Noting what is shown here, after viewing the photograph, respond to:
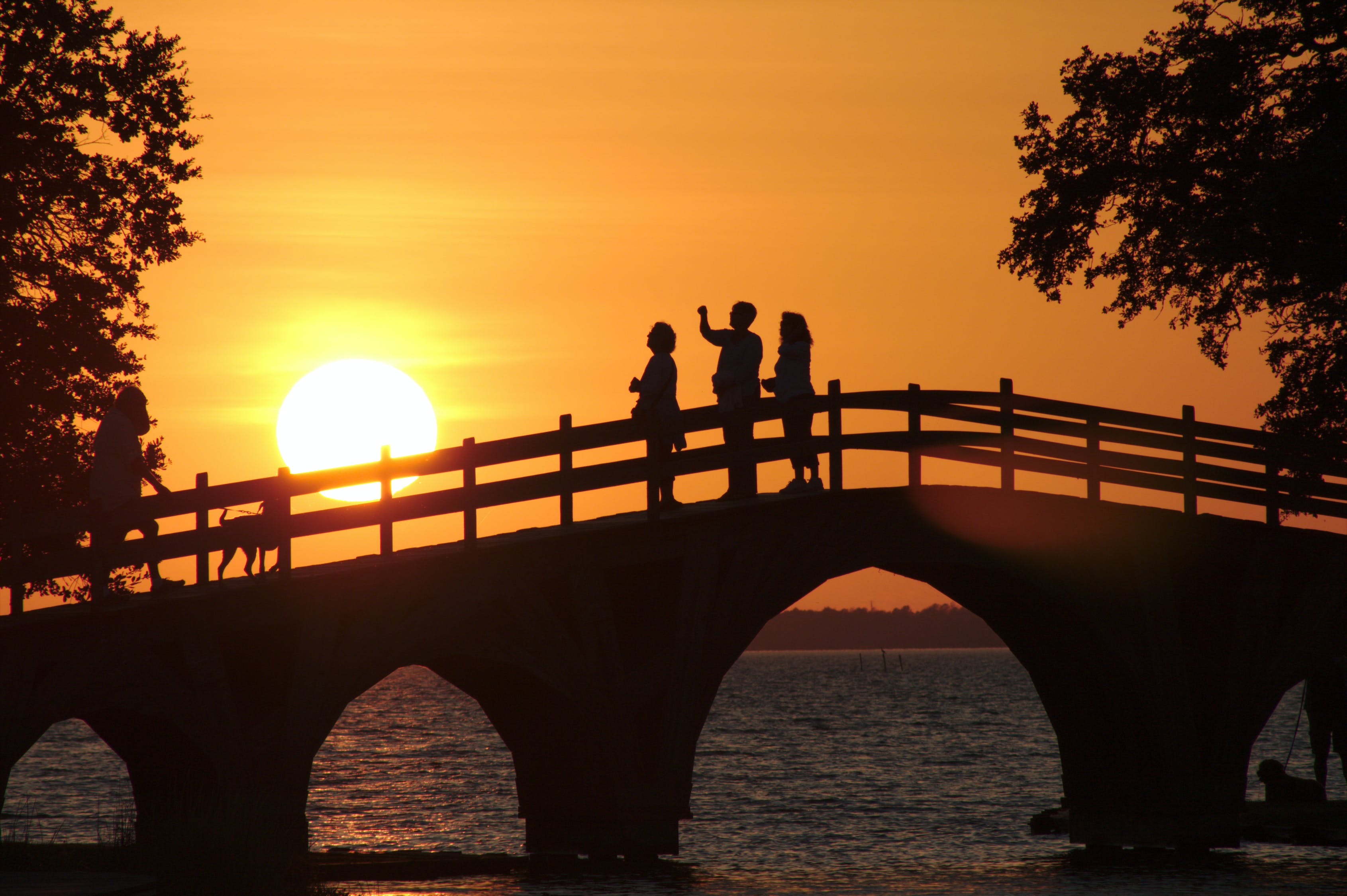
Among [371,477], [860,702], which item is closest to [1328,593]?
[371,477]

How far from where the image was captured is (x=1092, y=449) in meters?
19.7

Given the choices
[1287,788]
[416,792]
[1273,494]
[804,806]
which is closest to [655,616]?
[1273,494]

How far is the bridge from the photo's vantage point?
45.4ft

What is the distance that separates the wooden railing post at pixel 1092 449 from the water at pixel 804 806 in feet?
15.9

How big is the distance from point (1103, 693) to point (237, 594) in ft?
38.6

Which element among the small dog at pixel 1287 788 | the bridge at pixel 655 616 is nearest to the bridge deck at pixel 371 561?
the bridge at pixel 655 616

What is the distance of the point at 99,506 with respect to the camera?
45.4 ft

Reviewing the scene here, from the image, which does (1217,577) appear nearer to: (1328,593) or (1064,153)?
(1328,593)

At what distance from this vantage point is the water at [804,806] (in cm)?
1811

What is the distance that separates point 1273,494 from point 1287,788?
7.48 m

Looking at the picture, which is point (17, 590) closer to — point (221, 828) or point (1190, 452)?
point (221, 828)

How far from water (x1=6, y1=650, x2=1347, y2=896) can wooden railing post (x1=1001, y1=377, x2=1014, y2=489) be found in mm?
4838

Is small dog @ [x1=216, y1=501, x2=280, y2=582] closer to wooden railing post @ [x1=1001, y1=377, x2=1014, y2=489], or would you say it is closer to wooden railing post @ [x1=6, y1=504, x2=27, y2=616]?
wooden railing post @ [x1=6, y1=504, x2=27, y2=616]

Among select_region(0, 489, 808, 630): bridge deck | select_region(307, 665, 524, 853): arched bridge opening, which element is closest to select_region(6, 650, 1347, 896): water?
select_region(307, 665, 524, 853): arched bridge opening
